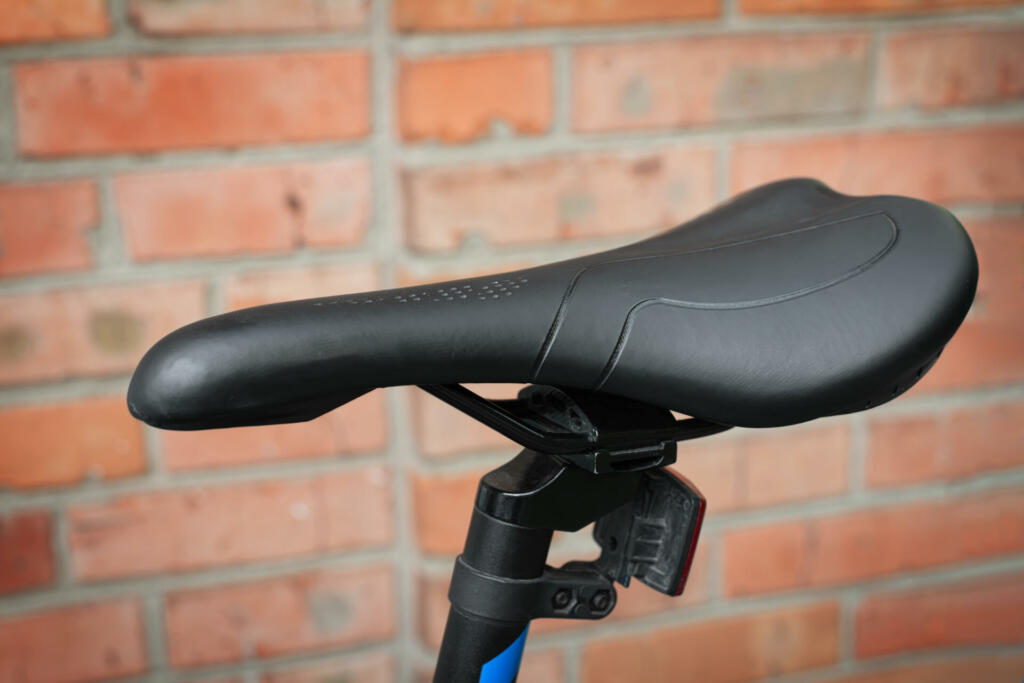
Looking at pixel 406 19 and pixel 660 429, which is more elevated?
pixel 406 19

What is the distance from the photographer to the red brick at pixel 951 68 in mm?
888

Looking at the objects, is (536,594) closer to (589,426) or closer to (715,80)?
(589,426)

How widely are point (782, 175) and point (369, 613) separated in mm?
551

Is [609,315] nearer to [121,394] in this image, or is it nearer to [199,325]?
[199,325]

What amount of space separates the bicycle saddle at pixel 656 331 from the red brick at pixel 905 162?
0.43 meters

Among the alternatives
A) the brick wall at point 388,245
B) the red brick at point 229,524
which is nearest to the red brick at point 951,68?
the brick wall at point 388,245

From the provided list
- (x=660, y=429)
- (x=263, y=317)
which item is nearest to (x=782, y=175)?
(x=660, y=429)

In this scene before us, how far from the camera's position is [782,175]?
2.92 feet

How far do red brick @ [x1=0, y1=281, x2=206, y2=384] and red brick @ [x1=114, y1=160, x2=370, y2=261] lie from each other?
0.04 metres

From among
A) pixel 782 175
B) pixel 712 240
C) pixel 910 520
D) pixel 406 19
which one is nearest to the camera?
pixel 712 240

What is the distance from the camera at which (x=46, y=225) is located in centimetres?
75

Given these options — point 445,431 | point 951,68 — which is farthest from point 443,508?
point 951,68

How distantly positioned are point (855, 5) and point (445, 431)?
0.52m

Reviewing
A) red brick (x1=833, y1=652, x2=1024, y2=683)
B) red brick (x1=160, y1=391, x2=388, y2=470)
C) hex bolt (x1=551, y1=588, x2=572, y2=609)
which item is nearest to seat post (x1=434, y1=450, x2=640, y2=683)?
hex bolt (x1=551, y1=588, x2=572, y2=609)
